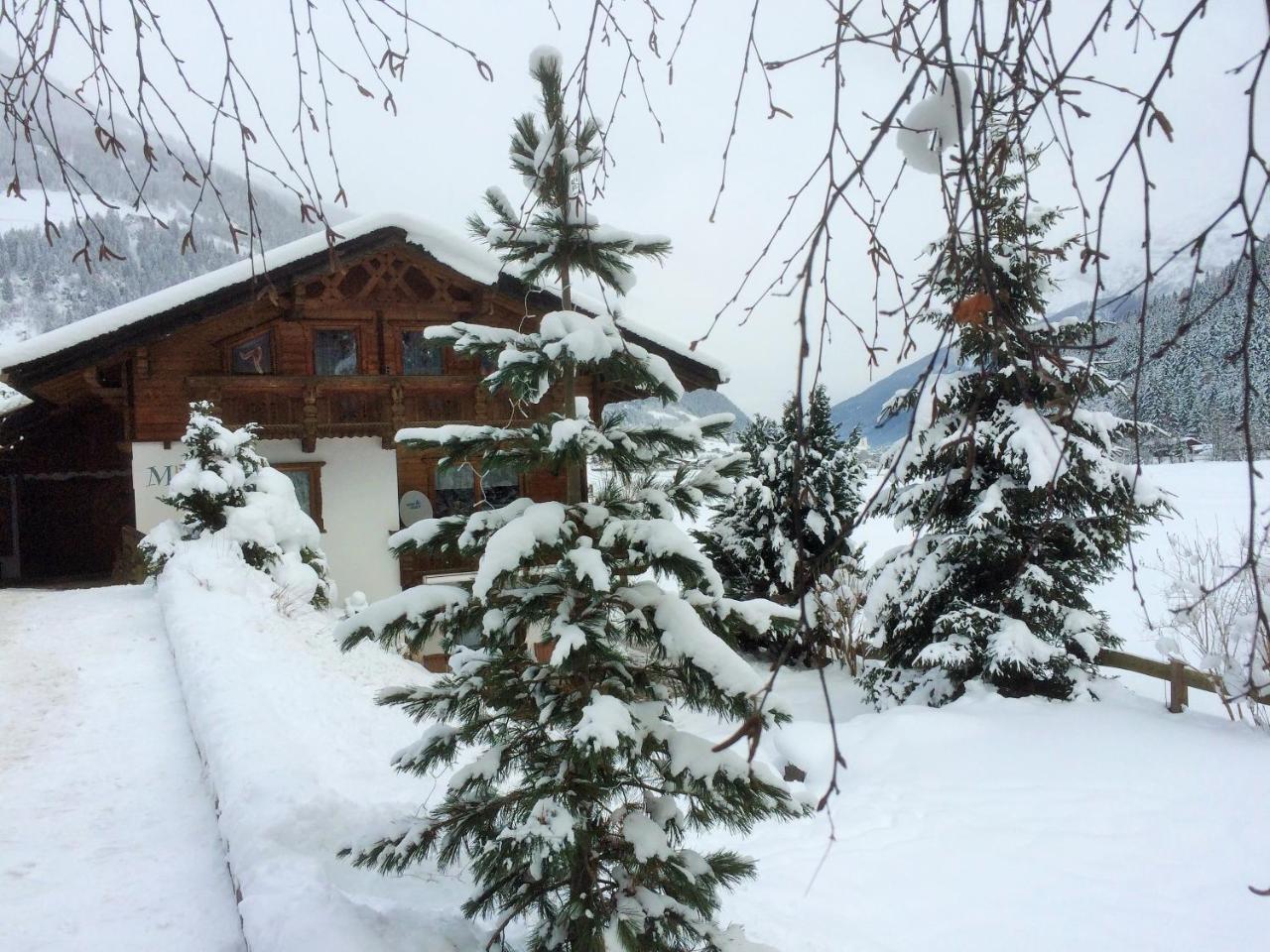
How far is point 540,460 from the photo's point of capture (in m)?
2.87

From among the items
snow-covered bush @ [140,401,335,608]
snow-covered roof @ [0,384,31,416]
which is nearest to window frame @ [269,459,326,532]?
snow-covered bush @ [140,401,335,608]

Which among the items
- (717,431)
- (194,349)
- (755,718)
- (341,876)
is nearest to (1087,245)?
(755,718)

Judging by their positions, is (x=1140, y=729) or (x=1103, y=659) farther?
(x=1103, y=659)

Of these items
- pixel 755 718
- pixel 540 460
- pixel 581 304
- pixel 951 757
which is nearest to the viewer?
pixel 755 718

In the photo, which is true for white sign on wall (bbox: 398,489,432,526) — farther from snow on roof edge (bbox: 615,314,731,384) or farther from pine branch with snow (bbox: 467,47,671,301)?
pine branch with snow (bbox: 467,47,671,301)

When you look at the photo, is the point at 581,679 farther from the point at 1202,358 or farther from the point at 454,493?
the point at 454,493

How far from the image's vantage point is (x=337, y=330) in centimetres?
1234

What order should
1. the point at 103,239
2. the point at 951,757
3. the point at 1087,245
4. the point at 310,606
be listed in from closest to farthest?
1. the point at 1087,245
2. the point at 103,239
3. the point at 951,757
4. the point at 310,606

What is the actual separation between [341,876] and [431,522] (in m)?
1.30

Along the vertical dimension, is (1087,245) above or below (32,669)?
above

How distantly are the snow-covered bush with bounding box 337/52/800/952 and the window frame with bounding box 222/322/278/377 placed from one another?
1005 centimetres

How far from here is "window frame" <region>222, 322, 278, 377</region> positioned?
11727mm

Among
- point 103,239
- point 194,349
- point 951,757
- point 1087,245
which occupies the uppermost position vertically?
point 194,349

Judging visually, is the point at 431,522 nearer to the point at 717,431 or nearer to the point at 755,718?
the point at 717,431
